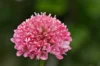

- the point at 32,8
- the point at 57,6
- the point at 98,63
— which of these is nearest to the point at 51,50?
the point at 98,63

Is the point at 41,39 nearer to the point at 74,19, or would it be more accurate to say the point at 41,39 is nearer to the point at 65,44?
the point at 65,44

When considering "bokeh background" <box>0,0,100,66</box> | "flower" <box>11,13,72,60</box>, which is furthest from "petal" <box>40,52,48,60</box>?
"bokeh background" <box>0,0,100,66</box>

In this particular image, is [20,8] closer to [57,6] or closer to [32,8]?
[32,8]

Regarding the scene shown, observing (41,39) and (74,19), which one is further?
(74,19)

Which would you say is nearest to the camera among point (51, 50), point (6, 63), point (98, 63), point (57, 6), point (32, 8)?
point (51, 50)

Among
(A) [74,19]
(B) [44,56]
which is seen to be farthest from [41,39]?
(A) [74,19]

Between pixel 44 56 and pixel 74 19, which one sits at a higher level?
pixel 74 19
